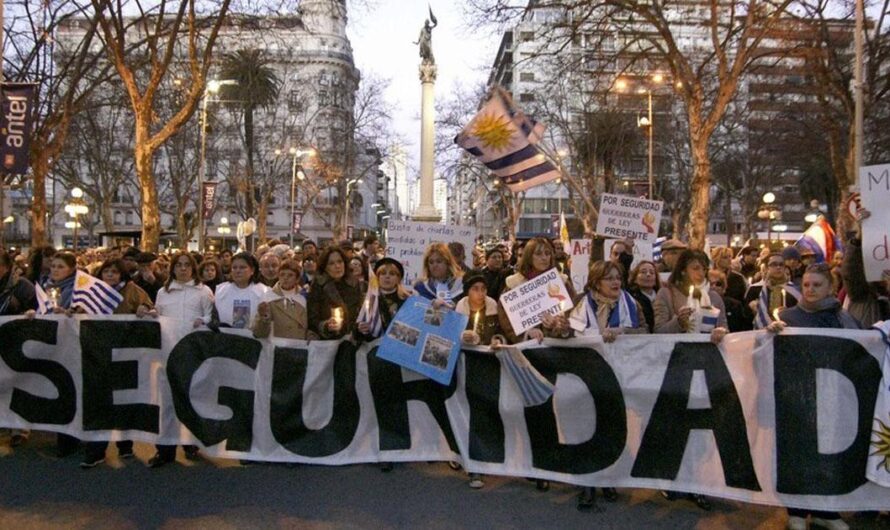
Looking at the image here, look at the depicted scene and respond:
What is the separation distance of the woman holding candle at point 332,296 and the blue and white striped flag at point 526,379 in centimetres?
136

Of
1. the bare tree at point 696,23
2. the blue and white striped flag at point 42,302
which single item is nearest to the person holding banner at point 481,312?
the blue and white striped flag at point 42,302

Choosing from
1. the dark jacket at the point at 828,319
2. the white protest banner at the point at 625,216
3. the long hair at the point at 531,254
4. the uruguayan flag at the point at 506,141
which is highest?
the uruguayan flag at the point at 506,141

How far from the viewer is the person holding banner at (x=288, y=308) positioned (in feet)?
20.6

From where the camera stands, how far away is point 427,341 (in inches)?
222

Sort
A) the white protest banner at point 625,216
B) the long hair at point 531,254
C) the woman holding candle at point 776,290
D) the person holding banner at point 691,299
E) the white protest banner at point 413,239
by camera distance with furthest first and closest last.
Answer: the white protest banner at point 625,216 < the white protest banner at point 413,239 < the woman holding candle at point 776,290 < the long hair at point 531,254 < the person holding banner at point 691,299

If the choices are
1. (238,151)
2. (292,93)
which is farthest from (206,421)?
(238,151)

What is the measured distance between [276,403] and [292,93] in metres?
39.7

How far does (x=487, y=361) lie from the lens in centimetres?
564

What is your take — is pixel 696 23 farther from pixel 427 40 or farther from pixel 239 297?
pixel 239 297

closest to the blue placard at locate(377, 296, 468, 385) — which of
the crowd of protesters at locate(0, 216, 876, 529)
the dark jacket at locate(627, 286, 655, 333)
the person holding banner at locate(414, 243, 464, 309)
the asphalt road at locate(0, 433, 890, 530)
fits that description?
the crowd of protesters at locate(0, 216, 876, 529)

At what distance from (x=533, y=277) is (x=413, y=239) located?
3.14 m

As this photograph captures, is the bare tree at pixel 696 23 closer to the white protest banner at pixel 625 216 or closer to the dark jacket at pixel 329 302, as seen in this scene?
the white protest banner at pixel 625 216

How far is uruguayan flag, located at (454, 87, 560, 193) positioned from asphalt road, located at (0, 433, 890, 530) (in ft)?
16.5

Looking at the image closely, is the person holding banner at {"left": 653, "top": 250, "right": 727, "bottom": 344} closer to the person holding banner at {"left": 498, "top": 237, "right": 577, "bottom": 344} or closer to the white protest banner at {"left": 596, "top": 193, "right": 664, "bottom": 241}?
the person holding banner at {"left": 498, "top": 237, "right": 577, "bottom": 344}
